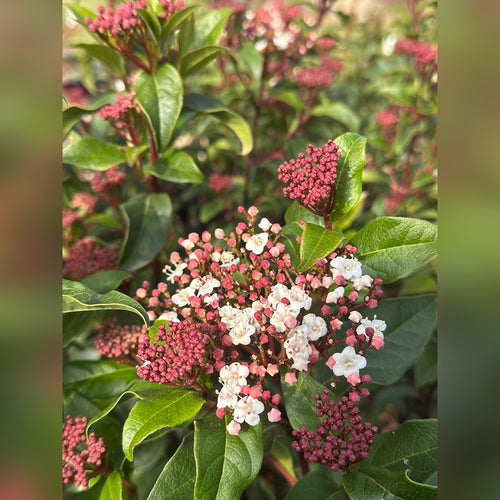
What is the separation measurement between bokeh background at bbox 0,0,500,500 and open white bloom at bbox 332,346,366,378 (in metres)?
0.39

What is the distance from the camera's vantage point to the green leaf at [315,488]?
0.88 metres

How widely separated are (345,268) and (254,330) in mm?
187

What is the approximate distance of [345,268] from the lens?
2.83 feet

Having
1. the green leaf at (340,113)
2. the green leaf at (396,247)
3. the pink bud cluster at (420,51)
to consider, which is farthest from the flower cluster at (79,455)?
the pink bud cluster at (420,51)

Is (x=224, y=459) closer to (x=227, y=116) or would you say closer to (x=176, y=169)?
(x=176, y=169)

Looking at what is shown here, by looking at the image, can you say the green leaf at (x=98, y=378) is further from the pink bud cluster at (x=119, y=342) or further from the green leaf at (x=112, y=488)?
the green leaf at (x=112, y=488)

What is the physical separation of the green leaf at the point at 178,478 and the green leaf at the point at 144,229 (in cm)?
49

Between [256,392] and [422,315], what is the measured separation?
19.8 inches

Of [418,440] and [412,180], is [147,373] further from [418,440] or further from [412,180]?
[412,180]

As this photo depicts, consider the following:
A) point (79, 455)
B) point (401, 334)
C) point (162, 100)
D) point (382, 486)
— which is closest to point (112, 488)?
point (79, 455)

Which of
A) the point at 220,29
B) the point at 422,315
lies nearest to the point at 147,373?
the point at 422,315

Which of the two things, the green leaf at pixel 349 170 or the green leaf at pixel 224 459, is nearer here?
the green leaf at pixel 224 459
